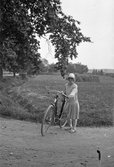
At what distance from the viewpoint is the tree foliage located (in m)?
3.14

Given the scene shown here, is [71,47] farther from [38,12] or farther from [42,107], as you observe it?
[42,107]

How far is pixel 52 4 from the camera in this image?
3.14 metres

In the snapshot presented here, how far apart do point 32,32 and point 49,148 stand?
5.53 ft

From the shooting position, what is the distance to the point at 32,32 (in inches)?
127

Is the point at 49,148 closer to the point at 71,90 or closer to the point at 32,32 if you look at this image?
the point at 71,90

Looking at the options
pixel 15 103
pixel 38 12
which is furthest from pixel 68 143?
pixel 15 103

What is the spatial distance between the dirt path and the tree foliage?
A: 1.09 metres

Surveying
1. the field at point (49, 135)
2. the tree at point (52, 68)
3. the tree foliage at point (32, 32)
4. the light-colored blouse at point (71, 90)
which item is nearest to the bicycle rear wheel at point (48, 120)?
the field at point (49, 135)

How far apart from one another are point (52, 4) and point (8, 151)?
209 cm

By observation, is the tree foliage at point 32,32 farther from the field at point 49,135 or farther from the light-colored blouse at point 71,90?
the light-colored blouse at point 71,90

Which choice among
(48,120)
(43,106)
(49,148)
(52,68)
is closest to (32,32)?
(52,68)

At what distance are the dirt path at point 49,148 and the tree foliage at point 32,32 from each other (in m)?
1.09

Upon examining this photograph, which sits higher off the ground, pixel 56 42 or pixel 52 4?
pixel 52 4

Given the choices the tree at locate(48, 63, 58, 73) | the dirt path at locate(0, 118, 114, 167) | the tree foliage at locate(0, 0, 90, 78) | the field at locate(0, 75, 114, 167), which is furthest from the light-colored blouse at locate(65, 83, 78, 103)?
the tree at locate(48, 63, 58, 73)
